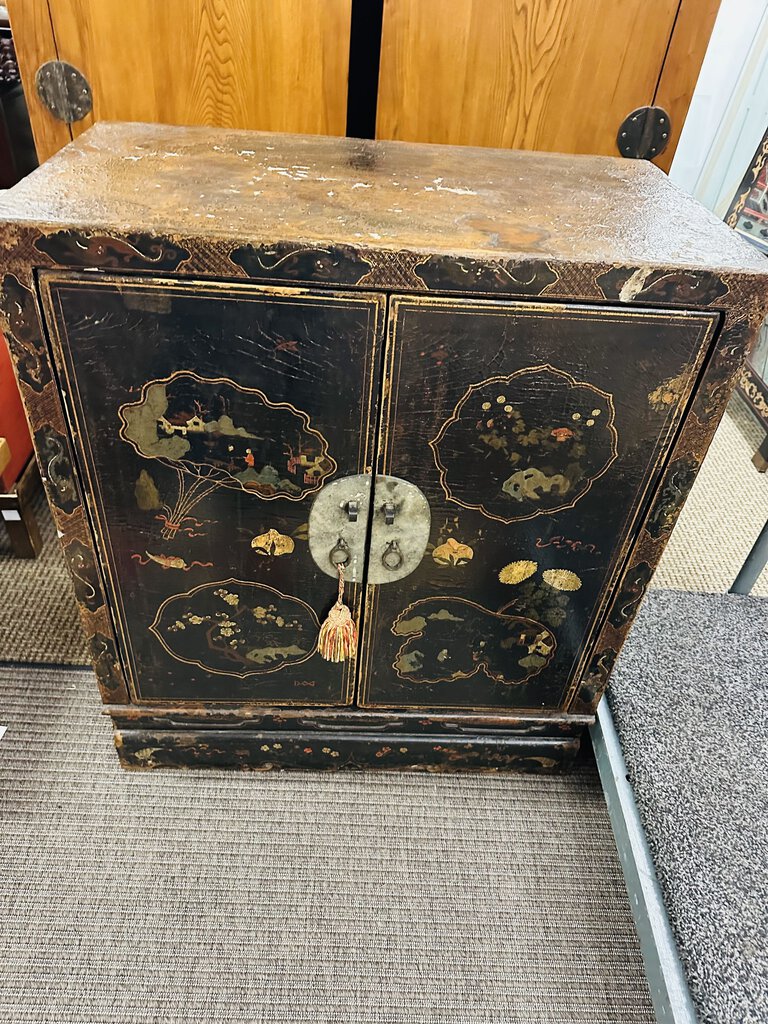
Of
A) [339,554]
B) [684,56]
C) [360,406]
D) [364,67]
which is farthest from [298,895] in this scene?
[684,56]

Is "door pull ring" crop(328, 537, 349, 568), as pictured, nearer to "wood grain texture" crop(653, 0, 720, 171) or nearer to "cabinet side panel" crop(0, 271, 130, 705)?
"cabinet side panel" crop(0, 271, 130, 705)

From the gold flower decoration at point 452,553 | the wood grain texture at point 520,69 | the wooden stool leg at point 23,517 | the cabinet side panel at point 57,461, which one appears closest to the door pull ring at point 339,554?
the gold flower decoration at point 452,553

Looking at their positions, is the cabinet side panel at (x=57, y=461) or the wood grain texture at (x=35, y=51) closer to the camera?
the cabinet side panel at (x=57, y=461)

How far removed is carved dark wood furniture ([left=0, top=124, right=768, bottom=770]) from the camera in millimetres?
866

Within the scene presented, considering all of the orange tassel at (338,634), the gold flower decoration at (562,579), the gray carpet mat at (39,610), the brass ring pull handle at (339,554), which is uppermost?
the brass ring pull handle at (339,554)

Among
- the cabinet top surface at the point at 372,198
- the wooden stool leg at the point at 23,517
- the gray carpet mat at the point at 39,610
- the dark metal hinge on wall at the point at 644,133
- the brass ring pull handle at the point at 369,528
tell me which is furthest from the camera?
the wooden stool leg at the point at 23,517

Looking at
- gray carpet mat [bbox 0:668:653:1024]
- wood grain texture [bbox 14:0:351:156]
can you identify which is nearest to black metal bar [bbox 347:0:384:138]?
A: wood grain texture [bbox 14:0:351:156]

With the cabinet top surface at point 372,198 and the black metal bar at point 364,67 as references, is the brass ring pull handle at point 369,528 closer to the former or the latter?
the cabinet top surface at point 372,198

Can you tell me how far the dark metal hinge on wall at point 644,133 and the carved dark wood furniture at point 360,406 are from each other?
0.12 m

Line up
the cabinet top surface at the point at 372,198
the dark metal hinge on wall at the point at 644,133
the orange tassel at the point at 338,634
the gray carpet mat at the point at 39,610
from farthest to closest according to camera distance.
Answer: the gray carpet mat at the point at 39,610
the dark metal hinge on wall at the point at 644,133
the orange tassel at the point at 338,634
the cabinet top surface at the point at 372,198

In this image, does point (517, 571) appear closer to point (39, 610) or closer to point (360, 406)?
point (360, 406)

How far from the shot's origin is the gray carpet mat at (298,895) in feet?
3.58

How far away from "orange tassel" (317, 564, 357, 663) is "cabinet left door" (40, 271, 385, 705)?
0.02m

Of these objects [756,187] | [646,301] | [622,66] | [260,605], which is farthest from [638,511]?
[756,187]
